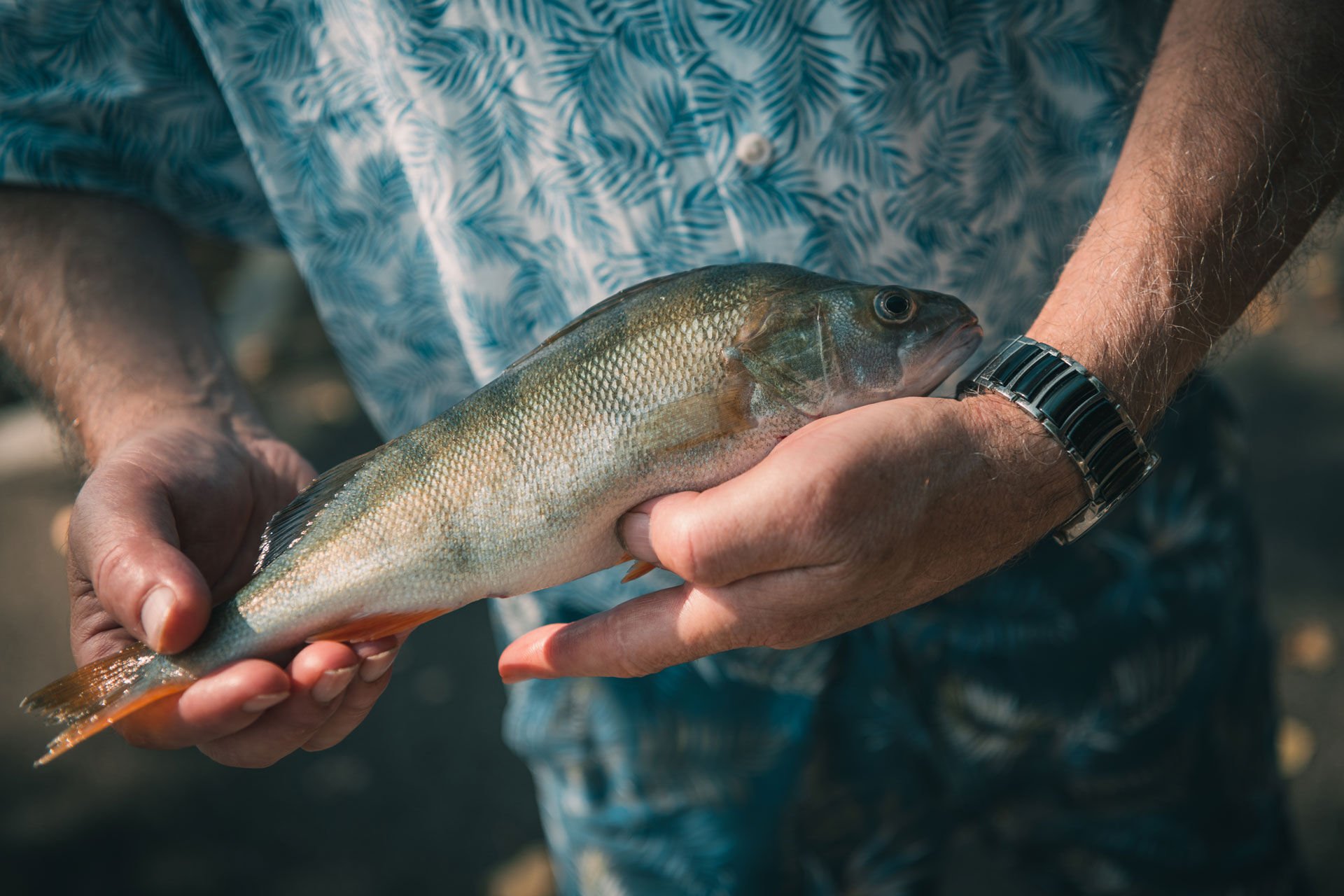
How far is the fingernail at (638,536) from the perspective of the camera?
1.57 m

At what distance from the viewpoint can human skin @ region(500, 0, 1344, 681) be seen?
4.56ft

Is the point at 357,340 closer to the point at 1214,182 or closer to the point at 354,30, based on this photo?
the point at 354,30

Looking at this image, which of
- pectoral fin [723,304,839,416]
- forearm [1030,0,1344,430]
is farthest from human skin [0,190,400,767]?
forearm [1030,0,1344,430]

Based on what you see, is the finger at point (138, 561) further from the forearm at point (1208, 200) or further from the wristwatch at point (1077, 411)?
the forearm at point (1208, 200)

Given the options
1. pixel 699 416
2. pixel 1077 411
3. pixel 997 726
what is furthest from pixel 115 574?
pixel 997 726

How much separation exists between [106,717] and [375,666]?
0.45m

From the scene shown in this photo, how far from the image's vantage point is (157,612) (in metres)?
1.50

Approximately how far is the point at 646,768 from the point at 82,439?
5.06 ft

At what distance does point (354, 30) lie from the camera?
1.84 metres

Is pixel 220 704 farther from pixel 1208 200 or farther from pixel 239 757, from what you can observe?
pixel 1208 200

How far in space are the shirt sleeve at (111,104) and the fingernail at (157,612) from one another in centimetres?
113

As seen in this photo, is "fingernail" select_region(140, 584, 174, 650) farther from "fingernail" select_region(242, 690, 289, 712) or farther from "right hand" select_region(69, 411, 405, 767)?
"fingernail" select_region(242, 690, 289, 712)

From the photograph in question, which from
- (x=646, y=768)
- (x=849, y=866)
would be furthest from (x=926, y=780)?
(x=646, y=768)

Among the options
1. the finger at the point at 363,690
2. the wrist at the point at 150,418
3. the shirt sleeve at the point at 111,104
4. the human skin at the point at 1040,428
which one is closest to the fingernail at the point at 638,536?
the human skin at the point at 1040,428
